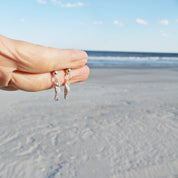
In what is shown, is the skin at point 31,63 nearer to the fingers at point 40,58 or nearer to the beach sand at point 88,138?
the fingers at point 40,58

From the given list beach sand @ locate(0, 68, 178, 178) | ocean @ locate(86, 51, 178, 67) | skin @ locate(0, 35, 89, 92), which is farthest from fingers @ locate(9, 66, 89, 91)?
ocean @ locate(86, 51, 178, 67)

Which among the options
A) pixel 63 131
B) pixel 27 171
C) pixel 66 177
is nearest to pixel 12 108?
pixel 63 131

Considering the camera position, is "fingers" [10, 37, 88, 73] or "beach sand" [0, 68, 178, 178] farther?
"beach sand" [0, 68, 178, 178]

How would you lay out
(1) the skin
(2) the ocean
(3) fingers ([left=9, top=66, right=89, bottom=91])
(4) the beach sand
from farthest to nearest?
1. (2) the ocean
2. (4) the beach sand
3. (3) fingers ([left=9, top=66, right=89, bottom=91])
4. (1) the skin

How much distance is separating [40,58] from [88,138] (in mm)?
1859

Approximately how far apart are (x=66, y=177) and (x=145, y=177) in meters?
0.79

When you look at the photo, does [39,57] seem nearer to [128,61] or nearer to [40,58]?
[40,58]

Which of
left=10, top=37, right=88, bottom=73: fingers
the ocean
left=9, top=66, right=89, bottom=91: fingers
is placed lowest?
the ocean

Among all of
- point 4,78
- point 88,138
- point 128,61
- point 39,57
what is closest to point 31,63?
point 39,57

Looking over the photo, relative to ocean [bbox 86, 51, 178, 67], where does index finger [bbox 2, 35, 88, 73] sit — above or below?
above

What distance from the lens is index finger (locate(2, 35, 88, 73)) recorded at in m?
1.22

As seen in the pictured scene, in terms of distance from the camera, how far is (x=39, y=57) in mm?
1254

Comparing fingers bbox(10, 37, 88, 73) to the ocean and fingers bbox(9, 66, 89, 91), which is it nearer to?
fingers bbox(9, 66, 89, 91)

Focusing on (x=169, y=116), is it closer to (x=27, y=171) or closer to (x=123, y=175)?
(x=123, y=175)
